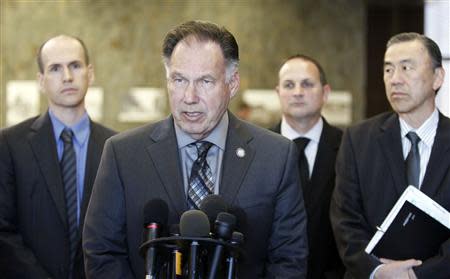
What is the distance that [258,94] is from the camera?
837 centimetres

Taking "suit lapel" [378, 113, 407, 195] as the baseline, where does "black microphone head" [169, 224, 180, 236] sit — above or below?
below

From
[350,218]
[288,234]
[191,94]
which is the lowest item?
[350,218]

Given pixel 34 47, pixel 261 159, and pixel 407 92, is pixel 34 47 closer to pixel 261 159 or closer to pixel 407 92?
pixel 407 92

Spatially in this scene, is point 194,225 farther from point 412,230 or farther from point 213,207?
point 412,230

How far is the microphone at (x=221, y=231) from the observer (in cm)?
207

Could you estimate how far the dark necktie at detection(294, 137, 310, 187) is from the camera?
4.34 meters

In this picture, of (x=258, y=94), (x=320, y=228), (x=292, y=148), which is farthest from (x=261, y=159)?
(x=258, y=94)

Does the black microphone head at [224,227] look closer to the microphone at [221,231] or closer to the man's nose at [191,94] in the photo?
the microphone at [221,231]

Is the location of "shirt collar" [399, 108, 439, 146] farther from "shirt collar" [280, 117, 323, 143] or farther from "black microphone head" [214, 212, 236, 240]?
"black microphone head" [214, 212, 236, 240]

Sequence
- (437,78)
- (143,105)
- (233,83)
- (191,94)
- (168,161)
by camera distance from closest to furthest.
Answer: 1. (191,94)
2. (168,161)
3. (233,83)
4. (437,78)
5. (143,105)

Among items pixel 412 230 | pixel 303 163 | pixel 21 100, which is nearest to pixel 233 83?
pixel 412 230

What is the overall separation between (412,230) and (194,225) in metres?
1.72

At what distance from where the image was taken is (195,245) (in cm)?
205

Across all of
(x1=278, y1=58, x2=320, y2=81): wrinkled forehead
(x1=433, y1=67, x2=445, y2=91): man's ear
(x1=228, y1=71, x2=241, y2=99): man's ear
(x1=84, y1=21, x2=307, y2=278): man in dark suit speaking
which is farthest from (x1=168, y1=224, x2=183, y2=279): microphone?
(x1=278, y1=58, x2=320, y2=81): wrinkled forehead
